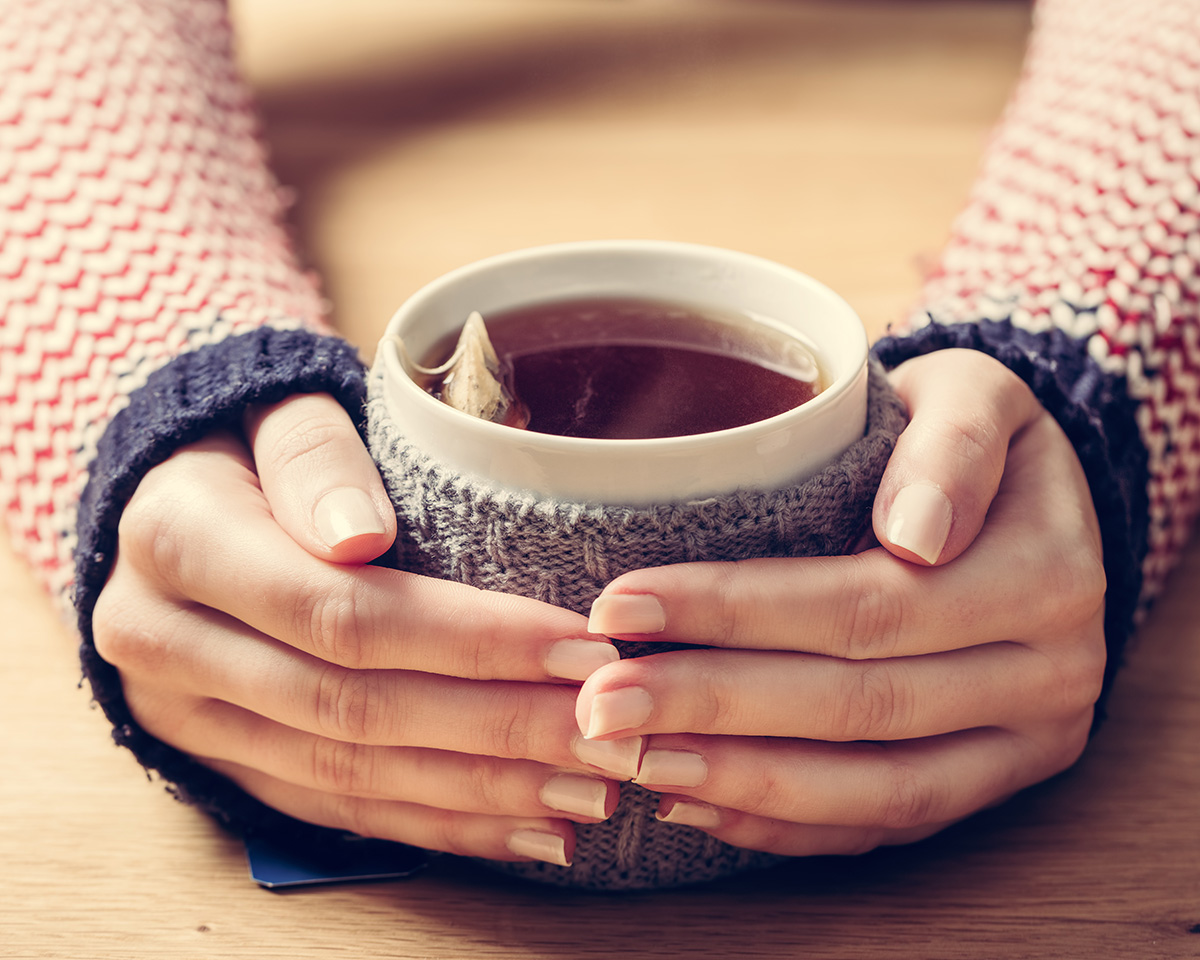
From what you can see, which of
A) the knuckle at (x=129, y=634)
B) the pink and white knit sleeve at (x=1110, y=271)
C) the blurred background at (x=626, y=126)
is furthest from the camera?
the blurred background at (x=626, y=126)

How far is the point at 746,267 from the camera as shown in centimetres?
49

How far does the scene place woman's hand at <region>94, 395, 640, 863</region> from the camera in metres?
0.43

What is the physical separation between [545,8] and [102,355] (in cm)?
112

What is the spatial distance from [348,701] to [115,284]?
1.16 feet

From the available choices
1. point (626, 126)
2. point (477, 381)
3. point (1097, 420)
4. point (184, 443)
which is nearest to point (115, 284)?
point (184, 443)

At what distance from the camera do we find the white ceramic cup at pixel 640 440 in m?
0.38

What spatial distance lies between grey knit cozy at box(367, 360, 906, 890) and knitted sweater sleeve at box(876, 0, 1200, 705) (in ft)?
0.53

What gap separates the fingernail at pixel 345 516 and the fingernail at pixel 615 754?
0.39ft

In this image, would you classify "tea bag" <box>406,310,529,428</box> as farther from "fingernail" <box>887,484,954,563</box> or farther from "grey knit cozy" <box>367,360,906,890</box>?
"fingernail" <box>887,484,954,563</box>

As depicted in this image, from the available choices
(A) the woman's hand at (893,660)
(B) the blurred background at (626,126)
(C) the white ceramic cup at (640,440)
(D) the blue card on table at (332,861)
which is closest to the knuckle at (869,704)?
(A) the woman's hand at (893,660)

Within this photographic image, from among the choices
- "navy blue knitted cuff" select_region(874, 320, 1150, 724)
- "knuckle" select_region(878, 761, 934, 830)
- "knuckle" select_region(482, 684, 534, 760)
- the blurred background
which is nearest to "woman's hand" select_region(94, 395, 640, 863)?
"knuckle" select_region(482, 684, 534, 760)

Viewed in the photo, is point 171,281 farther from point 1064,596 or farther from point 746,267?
point 1064,596

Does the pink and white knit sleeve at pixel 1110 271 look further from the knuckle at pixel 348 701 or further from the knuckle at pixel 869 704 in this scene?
the knuckle at pixel 348 701

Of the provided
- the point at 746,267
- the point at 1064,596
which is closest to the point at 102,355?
the point at 746,267
